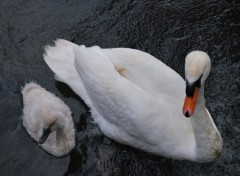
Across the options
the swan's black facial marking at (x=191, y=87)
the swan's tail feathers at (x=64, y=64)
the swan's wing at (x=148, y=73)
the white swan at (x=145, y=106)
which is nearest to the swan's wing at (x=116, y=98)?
the white swan at (x=145, y=106)

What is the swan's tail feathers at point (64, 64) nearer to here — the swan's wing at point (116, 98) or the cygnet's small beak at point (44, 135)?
the swan's wing at point (116, 98)

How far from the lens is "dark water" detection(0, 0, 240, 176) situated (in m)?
5.95

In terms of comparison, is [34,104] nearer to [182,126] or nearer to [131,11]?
[182,126]

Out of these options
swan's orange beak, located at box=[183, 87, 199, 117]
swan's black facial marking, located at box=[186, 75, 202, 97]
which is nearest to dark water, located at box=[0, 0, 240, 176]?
swan's orange beak, located at box=[183, 87, 199, 117]

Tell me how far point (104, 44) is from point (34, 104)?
1.56 m

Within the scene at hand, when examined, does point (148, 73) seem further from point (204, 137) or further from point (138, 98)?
point (204, 137)

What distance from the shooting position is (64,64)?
6.54 metres

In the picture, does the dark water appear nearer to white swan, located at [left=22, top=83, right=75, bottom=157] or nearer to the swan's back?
white swan, located at [left=22, top=83, right=75, bottom=157]

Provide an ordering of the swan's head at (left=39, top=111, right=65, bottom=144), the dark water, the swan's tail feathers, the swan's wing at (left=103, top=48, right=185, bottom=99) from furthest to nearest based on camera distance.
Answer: the swan's tail feathers → the dark water → the swan's head at (left=39, top=111, right=65, bottom=144) → the swan's wing at (left=103, top=48, right=185, bottom=99)

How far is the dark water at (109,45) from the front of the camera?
5.95 metres

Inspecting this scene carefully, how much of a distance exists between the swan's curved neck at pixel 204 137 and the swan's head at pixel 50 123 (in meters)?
1.54

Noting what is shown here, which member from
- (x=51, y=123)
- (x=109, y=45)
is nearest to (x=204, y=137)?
(x=51, y=123)

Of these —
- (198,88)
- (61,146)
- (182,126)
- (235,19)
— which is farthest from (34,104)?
(235,19)

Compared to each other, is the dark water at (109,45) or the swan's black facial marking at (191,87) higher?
the swan's black facial marking at (191,87)
